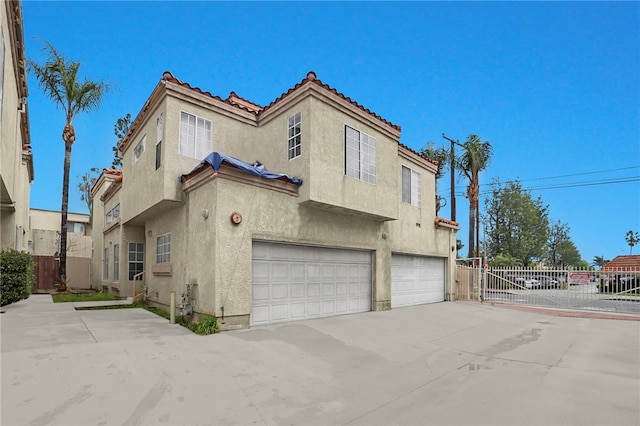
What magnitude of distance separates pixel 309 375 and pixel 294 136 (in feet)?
22.0

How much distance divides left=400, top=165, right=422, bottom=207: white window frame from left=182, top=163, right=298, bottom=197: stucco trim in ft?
21.3

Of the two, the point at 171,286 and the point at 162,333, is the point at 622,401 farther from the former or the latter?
the point at 171,286

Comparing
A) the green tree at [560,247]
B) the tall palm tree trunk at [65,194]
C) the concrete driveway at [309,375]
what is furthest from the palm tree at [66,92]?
the green tree at [560,247]

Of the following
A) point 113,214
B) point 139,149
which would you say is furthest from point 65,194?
point 139,149

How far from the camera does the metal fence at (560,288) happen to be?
15.6m

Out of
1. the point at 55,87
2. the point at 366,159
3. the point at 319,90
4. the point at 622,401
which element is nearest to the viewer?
the point at 622,401

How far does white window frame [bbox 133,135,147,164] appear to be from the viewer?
40.0ft

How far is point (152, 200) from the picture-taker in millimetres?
10945

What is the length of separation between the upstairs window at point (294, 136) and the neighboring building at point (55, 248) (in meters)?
18.5

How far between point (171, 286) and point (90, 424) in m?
7.13

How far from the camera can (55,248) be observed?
2719cm

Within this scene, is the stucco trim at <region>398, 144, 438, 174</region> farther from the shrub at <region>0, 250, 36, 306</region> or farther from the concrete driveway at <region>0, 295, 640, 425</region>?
the shrub at <region>0, 250, 36, 306</region>

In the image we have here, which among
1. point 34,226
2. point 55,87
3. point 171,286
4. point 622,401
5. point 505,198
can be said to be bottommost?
point 622,401

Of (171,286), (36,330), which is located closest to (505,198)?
(171,286)
